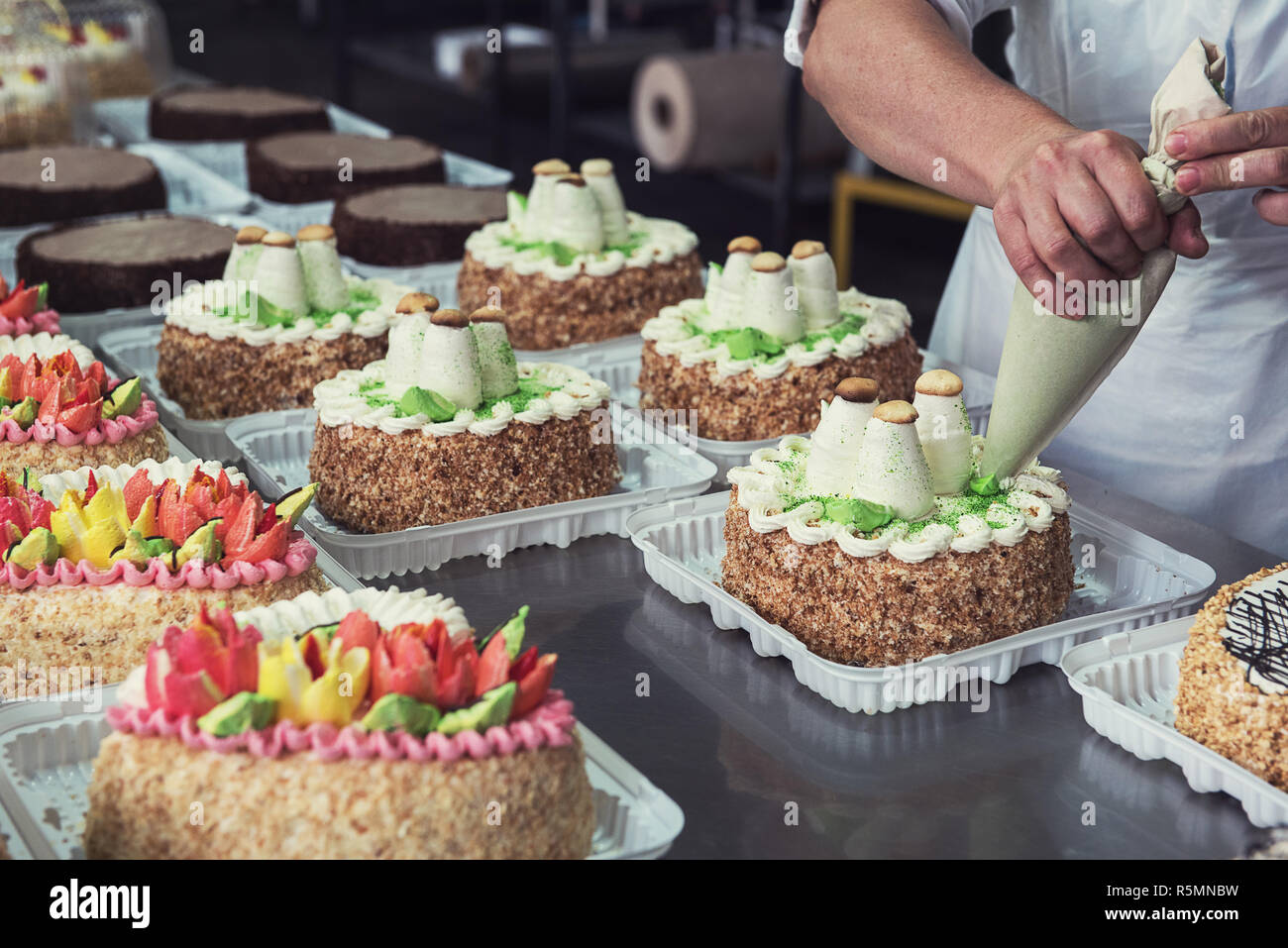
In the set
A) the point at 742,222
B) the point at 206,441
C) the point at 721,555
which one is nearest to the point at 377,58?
the point at 742,222

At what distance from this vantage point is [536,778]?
1162 mm

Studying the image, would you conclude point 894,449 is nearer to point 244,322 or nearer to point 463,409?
point 463,409

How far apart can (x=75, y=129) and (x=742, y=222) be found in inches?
143

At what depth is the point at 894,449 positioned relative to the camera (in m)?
1.55

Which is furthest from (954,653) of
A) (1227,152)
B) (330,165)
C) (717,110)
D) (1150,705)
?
(717,110)

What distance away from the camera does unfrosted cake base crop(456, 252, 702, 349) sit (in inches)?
102

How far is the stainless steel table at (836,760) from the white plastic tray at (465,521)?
11 cm

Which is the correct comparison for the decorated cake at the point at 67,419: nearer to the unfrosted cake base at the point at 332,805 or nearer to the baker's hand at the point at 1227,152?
the unfrosted cake base at the point at 332,805

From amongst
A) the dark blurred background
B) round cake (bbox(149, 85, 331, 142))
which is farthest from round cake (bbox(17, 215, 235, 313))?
the dark blurred background

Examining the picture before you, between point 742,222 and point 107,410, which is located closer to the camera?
point 107,410

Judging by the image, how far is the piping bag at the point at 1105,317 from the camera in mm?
1461

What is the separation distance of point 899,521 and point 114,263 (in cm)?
170

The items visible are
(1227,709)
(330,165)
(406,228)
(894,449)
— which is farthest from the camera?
(330,165)
